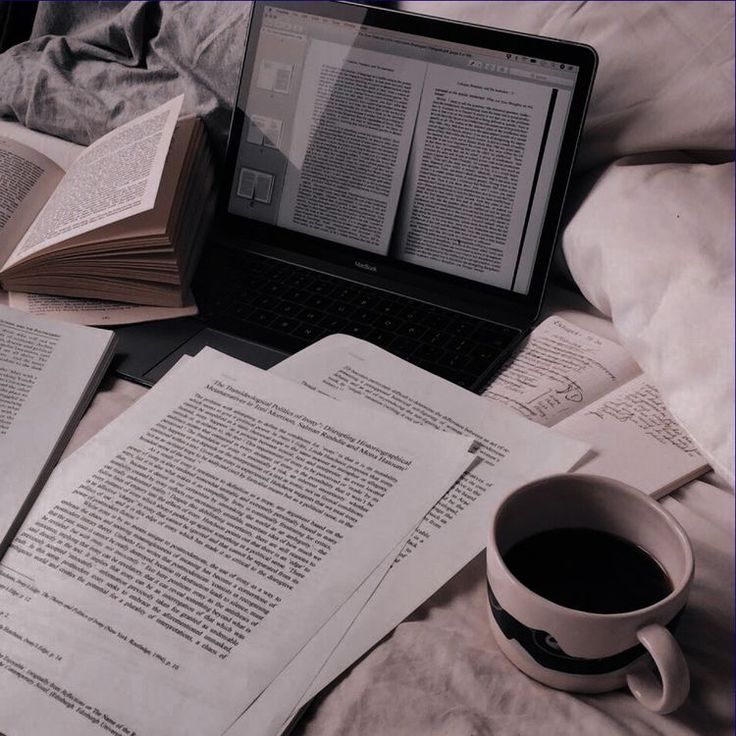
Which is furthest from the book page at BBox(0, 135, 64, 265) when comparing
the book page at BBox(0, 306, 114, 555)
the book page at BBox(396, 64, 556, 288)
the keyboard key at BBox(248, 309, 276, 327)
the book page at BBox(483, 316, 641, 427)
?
the book page at BBox(483, 316, 641, 427)

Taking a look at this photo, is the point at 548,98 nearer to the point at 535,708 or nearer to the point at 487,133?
the point at 487,133

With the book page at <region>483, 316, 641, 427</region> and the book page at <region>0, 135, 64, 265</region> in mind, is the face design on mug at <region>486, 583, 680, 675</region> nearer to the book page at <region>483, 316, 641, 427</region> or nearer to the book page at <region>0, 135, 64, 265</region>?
the book page at <region>483, 316, 641, 427</region>

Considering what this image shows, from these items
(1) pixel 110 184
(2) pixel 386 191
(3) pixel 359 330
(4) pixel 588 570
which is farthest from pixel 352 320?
(4) pixel 588 570

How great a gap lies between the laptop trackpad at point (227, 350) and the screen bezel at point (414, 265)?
0.42 feet

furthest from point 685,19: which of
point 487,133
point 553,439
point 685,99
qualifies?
point 553,439

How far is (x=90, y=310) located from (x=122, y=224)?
0.25ft

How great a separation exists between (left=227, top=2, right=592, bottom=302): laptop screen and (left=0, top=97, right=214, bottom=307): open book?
2.9 inches

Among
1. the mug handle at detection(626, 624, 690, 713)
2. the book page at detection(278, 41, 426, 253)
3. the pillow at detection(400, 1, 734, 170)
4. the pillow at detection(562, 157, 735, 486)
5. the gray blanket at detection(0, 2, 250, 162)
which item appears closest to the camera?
the mug handle at detection(626, 624, 690, 713)

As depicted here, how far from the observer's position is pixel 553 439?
0.59 meters

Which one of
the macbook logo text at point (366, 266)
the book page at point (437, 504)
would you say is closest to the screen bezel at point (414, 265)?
the macbook logo text at point (366, 266)

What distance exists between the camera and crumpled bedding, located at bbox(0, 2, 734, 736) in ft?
1.42

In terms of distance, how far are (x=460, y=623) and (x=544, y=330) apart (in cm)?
30

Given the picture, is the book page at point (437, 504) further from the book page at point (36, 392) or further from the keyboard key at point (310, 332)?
the book page at point (36, 392)

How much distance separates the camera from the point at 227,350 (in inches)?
27.2
